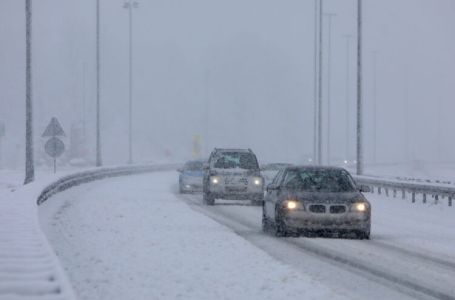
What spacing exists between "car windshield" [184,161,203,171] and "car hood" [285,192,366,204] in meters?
19.2

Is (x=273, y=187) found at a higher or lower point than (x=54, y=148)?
lower

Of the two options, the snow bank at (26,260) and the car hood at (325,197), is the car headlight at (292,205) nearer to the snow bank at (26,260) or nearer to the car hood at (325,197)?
the car hood at (325,197)

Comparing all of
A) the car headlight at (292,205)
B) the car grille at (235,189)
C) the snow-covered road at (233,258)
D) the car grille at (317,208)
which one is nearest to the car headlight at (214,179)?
the car grille at (235,189)

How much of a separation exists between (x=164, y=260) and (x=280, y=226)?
16.4 ft

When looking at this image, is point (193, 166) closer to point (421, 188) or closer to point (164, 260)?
Answer: point (421, 188)

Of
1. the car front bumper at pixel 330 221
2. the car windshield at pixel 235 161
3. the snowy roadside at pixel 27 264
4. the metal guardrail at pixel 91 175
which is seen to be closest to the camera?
the snowy roadside at pixel 27 264

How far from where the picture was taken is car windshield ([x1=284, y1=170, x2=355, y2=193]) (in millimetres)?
20000

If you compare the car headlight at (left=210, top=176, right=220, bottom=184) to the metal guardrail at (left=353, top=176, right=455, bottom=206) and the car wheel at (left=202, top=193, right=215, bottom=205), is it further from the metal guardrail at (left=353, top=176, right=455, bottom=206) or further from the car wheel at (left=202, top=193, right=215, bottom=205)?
the metal guardrail at (left=353, top=176, right=455, bottom=206)

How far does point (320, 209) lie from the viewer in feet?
62.5

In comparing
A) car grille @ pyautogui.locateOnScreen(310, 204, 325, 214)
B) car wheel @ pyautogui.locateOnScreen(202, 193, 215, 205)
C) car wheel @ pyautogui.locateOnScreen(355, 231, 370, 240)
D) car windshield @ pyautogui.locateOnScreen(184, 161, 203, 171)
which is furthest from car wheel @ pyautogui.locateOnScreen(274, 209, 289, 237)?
car windshield @ pyautogui.locateOnScreen(184, 161, 203, 171)

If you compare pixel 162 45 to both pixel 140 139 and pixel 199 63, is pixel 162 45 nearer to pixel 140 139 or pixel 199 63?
pixel 199 63

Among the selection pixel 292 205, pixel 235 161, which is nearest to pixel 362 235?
pixel 292 205

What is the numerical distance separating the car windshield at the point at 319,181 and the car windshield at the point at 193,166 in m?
17.9

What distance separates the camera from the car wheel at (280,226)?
1939 cm
